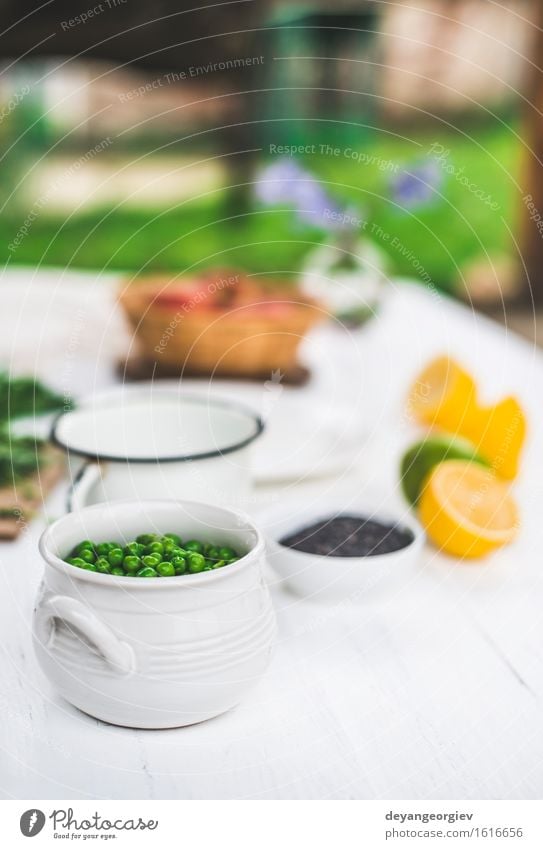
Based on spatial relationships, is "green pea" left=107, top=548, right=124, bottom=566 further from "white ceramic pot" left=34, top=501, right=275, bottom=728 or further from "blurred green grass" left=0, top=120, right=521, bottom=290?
"blurred green grass" left=0, top=120, right=521, bottom=290

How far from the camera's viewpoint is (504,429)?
78 centimetres

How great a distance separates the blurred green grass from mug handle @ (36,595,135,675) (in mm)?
2240

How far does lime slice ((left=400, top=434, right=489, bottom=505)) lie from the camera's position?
74cm

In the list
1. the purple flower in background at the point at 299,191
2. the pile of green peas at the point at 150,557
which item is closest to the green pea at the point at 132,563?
the pile of green peas at the point at 150,557

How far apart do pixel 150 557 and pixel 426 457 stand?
12.2 inches

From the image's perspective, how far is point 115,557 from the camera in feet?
1.66

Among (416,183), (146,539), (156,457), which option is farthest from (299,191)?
(146,539)

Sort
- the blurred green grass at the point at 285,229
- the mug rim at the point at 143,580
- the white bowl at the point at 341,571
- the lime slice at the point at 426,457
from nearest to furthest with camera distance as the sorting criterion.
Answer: the mug rim at the point at 143,580 → the white bowl at the point at 341,571 → the lime slice at the point at 426,457 → the blurred green grass at the point at 285,229

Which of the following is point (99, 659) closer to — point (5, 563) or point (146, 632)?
point (146, 632)

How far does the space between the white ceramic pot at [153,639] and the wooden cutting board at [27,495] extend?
8.2 inches

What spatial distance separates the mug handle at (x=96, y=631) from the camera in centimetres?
47

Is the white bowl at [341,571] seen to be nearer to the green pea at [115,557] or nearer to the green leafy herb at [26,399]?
the green pea at [115,557]

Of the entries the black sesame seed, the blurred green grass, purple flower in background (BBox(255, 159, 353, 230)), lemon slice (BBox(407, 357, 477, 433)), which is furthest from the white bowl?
the blurred green grass
